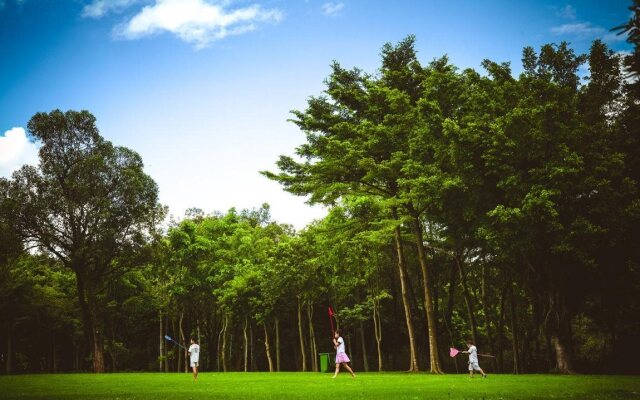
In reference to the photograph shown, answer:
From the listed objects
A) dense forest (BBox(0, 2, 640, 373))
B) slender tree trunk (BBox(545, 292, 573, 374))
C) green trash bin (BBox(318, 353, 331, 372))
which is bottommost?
green trash bin (BBox(318, 353, 331, 372))

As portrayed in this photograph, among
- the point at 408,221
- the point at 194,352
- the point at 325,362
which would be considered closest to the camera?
the point at 194,352

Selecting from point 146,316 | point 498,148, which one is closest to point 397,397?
point 498,148

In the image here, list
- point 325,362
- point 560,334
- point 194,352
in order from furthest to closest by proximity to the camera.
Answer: point 325,362 → point 560,334 → point 194,352

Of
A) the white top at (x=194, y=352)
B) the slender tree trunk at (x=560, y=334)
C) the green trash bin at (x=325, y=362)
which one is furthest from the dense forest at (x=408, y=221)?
the white top at (x=194, y=352)

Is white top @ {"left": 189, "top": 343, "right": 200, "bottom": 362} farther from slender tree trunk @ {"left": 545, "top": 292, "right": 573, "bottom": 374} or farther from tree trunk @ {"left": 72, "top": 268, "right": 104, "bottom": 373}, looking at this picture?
slender tree trunk @ {"left": 545, "top": 292, "right": 573, "bottom": 374}

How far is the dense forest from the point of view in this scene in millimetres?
20266

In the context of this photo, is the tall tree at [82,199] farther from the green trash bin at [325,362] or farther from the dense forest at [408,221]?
the green trash bin at [325,362]

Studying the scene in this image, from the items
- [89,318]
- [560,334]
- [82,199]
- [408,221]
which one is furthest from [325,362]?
[82,199]

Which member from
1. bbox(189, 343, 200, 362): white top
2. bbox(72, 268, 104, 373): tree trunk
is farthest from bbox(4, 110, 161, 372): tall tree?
bbox(189, 343, 200, 362): white top

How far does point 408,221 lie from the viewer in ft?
90.6

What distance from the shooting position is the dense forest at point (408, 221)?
2027 cm

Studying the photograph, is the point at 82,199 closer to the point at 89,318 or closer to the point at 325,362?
the point at 89,318

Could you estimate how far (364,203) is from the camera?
94.4ft

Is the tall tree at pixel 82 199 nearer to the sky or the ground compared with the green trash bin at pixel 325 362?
nearer to the sky
